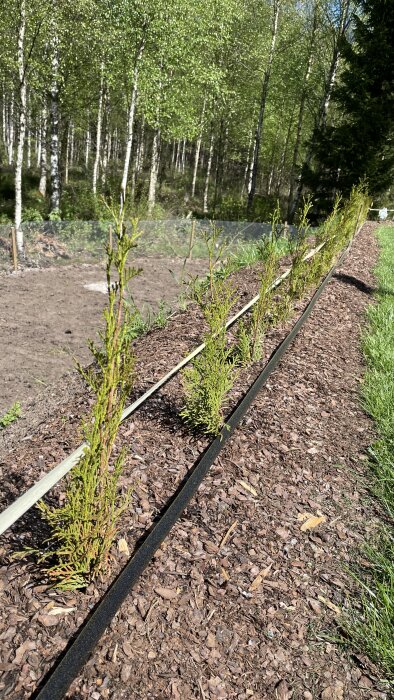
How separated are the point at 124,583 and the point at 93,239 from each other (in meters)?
11.8

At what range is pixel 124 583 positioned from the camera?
6.75ft

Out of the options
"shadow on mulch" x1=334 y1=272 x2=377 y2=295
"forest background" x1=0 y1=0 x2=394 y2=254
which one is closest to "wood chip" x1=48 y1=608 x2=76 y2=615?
"shadow on mulch" x1=334 y1=272 x2=377 y2=295

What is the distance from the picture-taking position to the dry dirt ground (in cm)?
593

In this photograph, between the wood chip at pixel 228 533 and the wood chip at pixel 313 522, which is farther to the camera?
the wood chip at pixel 313 522

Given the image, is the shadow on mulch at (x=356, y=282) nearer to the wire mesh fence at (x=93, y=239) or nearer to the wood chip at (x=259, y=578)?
the wire mesh fence at (x=93, y=239)

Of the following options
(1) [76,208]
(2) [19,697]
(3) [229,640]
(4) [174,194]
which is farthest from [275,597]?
(4) [174,194]

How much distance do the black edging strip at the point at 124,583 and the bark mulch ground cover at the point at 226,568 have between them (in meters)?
0.11

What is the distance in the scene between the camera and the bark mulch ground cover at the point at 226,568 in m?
1.87

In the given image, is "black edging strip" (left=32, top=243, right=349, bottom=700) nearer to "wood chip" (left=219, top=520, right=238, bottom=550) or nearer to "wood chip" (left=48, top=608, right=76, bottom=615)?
"wood chip" (left=48, top=608, right=76, bottom=615)

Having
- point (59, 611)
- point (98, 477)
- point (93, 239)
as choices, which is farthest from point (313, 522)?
point (93, 239)

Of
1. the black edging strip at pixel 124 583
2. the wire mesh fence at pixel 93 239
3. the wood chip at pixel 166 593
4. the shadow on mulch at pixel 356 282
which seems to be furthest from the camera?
the wire mesh fence at pixel 93 239

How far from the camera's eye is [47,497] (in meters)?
2.73

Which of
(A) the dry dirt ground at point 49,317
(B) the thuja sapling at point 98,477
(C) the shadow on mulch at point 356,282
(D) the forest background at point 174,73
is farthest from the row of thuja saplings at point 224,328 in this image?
(D) the forest background at point 174,73

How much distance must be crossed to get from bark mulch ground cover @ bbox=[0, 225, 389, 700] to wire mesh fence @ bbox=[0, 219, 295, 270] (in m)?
7.37
